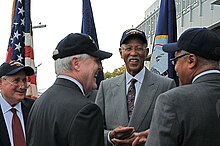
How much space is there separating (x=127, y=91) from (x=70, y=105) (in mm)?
1693

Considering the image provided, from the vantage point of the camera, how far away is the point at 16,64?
5.06m

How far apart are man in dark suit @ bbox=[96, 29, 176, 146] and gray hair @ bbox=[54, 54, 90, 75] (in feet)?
3.81

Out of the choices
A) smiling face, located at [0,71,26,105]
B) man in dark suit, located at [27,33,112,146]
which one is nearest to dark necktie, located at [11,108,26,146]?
smiling face, located at [0,71,26,105]

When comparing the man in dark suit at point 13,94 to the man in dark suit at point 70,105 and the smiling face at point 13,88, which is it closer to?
the smiling face at point 13,88

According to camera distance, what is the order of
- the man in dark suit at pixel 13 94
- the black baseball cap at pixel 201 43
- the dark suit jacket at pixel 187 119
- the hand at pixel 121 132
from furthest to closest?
the man in dark suit at pixel 13 94, the hand at pixel 121 132, the black baseball cap at pixel 201 43, the dark suit jacket at pixel 187 119

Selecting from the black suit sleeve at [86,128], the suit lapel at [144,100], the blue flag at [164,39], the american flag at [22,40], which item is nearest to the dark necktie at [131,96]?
the suit lapel at [144,100]

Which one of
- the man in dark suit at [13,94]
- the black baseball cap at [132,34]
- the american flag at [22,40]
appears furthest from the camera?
the american flag at [22,40]

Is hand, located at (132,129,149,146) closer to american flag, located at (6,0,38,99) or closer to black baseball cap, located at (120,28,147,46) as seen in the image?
black baseball cap, located at (120,28,147,46)

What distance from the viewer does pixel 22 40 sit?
274 inches

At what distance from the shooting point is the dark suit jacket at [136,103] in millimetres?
4141

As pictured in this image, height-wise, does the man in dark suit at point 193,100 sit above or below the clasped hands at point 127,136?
above

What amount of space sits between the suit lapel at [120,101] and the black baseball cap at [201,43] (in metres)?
1.36

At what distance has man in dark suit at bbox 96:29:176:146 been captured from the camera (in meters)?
4.14

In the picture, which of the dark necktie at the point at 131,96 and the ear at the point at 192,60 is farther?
the dark necktie at the point at 131,96
